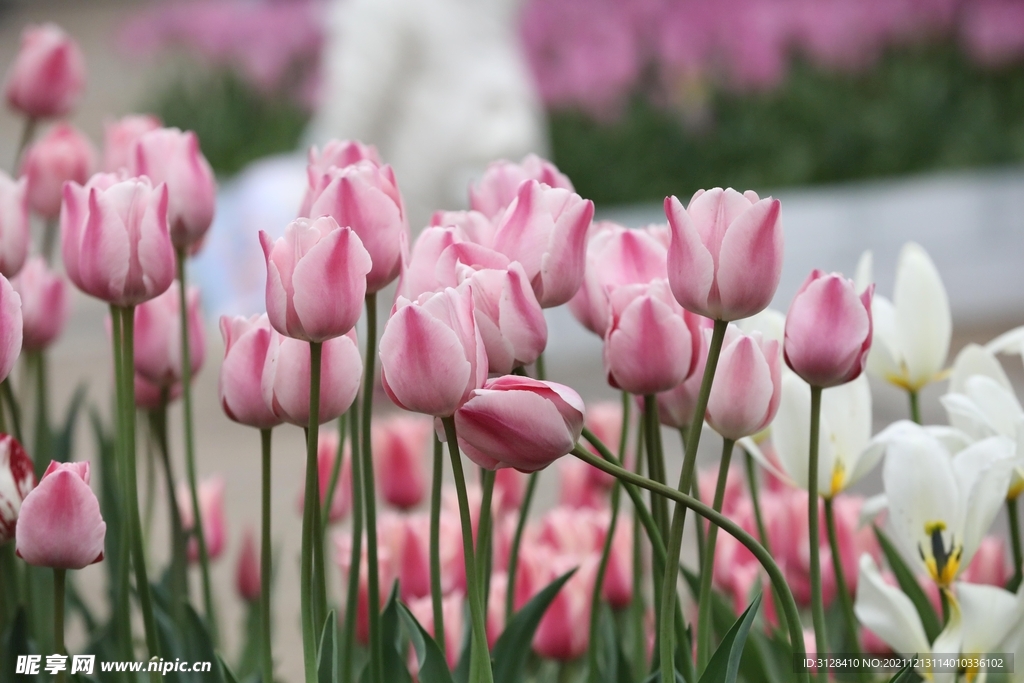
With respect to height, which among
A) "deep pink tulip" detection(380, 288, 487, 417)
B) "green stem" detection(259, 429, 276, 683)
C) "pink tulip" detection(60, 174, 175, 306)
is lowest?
"green stem" detection(259, 429, 276, 683)

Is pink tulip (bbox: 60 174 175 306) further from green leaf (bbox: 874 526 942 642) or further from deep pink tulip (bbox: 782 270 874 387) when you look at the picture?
green leaf (bbox: 874 526 942 642)

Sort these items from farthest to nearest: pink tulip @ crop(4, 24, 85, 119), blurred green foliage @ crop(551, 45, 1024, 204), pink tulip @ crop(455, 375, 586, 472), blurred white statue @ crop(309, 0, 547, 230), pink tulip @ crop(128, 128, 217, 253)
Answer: blurred green foliage @ crop(551, 45, 1024, 204), blurred white statue @ crop(309, 0, 547, 230), pink tulip @ crop(4, 24, 85, 119), pink tulip @ crop(128, 128, 217, 253), pink tulip @ crop(455, 375, 586, 472)

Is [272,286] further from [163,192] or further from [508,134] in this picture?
[508,134]

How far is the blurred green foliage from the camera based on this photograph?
13.7 ft

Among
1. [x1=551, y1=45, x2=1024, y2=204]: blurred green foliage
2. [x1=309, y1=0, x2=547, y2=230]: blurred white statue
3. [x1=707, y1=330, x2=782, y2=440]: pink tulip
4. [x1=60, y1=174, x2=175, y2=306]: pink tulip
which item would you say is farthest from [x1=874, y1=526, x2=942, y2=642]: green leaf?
[x1=551, y1=45, x2=1024, y2=204]: blurred green foliage

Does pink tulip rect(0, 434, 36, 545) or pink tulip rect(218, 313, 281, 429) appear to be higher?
pink tulip rect(218, 313, 281, 429)

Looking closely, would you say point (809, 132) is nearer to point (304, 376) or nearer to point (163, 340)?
point (163, 340)

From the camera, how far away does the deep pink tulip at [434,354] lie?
39cm

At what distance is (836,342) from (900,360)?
21cm

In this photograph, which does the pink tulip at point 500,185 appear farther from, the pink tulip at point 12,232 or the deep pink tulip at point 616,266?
the pink tulip at point 12,232

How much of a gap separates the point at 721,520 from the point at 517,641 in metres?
0.17

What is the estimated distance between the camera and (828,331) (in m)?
0.47

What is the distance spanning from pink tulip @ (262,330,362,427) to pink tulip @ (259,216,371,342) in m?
0.03

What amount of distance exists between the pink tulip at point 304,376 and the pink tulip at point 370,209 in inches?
1.6
